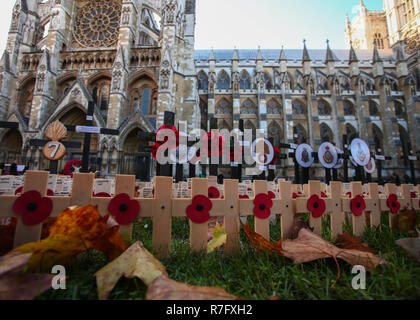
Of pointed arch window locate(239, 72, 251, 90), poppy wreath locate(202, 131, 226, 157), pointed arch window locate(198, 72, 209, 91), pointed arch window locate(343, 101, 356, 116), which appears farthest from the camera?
pointed arch window locate(239, 72, 251, 90)

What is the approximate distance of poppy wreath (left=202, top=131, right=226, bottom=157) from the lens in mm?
4566

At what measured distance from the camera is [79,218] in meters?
1.21

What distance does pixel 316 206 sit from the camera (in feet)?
7.48

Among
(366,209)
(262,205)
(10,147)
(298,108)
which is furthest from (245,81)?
(262,205)

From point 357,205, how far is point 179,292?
8.47 feet

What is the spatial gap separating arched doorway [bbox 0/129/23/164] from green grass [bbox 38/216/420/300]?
18492 mm

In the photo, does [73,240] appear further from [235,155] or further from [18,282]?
[235,155]

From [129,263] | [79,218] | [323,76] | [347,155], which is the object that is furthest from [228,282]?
[323,76]

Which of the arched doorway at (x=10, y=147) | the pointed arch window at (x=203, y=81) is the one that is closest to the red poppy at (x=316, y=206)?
the arched doorway at (x=10, y=147)

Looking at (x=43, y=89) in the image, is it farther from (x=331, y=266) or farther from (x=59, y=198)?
(x=331, y=266)

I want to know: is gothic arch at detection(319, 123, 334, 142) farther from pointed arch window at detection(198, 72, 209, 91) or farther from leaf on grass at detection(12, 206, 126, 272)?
leaf on grass at detection(12, 206, 126, 272)

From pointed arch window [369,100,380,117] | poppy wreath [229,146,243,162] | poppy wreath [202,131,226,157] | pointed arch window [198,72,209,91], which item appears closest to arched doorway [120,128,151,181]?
poppy wreath [202,131,226,157]

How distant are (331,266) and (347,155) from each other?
247 inches
